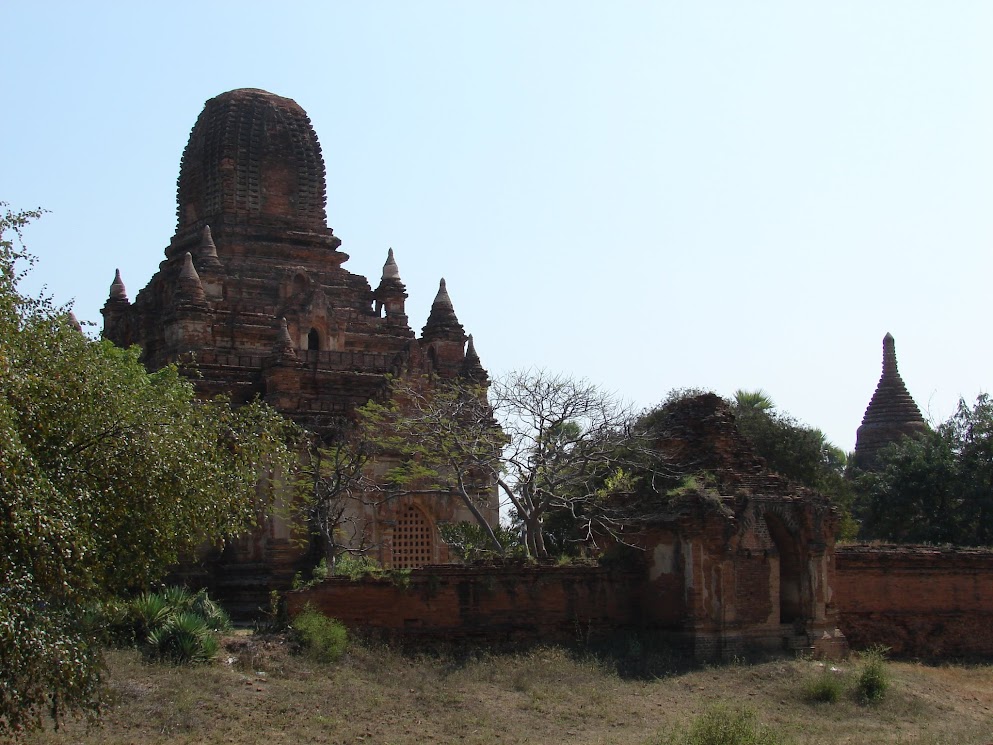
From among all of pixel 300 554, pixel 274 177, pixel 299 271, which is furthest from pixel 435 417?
pixel 274 177

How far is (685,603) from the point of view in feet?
63.1

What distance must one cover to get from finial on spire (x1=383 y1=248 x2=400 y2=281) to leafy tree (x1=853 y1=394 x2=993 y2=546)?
13.2 meters

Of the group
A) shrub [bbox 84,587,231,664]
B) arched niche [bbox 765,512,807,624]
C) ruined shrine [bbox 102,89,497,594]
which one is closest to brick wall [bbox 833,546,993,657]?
arched niche [bbox 765,512,807,624]

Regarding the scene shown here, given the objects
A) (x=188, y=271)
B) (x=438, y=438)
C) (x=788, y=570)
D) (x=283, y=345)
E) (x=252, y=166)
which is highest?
(x=252, y=166)

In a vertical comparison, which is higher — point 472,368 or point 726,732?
point 472,368

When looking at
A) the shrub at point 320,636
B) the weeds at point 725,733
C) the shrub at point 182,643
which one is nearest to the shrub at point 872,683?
the weeds at point 725,733

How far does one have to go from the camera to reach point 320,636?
54.6ft

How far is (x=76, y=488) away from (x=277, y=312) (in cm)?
1914

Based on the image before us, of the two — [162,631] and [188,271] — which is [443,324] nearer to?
[188,271]

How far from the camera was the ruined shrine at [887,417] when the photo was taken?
48969 mm

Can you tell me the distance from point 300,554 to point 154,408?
13.1 metres

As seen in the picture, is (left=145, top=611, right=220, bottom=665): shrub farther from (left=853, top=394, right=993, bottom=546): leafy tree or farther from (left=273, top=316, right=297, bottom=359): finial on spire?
(left=853, top=394, right=993, bottom=546): leafy tree

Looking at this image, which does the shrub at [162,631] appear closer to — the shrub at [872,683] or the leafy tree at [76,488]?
the leafy tree at [76,488]

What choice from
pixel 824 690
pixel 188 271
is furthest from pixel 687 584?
pixel 188 271
